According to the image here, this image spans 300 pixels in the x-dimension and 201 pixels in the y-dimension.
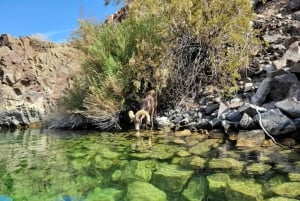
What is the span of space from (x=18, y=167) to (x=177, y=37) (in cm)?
547

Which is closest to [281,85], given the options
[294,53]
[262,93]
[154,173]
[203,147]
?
[262,93]

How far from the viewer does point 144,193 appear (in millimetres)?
3629

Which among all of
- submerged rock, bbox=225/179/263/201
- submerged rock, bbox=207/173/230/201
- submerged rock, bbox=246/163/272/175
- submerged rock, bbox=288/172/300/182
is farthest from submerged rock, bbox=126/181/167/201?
submerged rock, bbox=288/172/300/182

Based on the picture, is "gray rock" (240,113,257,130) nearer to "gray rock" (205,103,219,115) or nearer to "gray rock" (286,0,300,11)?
"gray rock" (205,103,219,115)

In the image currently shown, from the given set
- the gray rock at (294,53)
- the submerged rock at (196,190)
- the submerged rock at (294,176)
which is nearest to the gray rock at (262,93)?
the gray rock at (294,53)

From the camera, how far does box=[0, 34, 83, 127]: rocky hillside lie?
1309cm

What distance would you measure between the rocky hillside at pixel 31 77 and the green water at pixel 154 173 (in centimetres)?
664

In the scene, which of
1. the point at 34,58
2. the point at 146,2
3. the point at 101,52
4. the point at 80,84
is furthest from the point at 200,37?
the point at 34,58

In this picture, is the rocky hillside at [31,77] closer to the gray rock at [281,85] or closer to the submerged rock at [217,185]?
the gray rock at [281,85]

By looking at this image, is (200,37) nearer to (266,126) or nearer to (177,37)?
(177,37)

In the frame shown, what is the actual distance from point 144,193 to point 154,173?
2.49 ft

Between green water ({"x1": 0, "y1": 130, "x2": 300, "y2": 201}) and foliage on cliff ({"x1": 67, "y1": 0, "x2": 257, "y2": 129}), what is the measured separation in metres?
2.62

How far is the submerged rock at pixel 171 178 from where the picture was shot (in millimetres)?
3836

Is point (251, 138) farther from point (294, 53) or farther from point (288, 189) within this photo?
point (294, 53)
